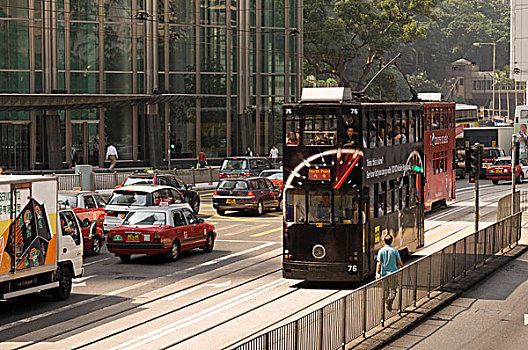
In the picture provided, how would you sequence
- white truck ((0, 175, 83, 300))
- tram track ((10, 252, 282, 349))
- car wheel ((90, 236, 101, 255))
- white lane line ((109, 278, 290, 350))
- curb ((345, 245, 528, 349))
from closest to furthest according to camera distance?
curb ((345, 245, 528, 349)) → white lane line ((109, 278, 290, 350)) → tram track ((10, 252, 282, 349)) → white truck ((0, 175, 83, 300)) → car wheel ((90, 236, 101, 255))

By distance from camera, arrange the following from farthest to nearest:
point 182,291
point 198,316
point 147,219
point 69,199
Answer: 1. point 69,199
2. point 147,219
3. point 182,291
4. point 198,316

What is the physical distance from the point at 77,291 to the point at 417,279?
302 inches

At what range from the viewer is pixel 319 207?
68.2 feet

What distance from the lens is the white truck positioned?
1806cm

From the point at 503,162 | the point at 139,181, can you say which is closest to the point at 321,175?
the point at 139,181

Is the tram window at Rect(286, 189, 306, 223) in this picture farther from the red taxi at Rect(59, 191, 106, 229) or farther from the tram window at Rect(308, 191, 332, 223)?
the red taxi at Rect(59, 191, 106, 229)

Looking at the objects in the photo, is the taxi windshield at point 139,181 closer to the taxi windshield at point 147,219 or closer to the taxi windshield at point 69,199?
the taxi windshield at point 69,199

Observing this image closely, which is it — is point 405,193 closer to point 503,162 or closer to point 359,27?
point 503,162

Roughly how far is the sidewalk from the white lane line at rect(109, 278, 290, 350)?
3466 mm

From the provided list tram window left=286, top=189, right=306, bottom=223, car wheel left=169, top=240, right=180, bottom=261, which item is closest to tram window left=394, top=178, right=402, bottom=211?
tram window left=286, top=189, right=306, bottom=223

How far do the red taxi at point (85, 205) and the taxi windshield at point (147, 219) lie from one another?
253 cm

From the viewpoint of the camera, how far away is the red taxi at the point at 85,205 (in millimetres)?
28203

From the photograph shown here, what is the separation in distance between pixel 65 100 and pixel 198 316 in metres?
39.6

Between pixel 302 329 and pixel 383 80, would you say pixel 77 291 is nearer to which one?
pixel 302 329
